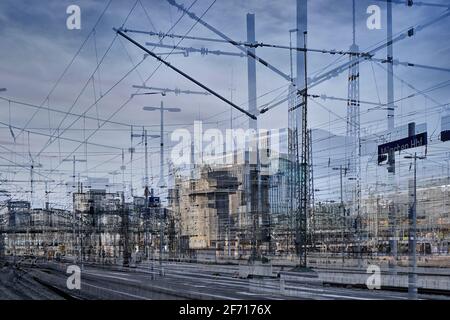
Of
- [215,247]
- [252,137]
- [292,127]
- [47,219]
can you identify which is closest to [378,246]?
[215,247]

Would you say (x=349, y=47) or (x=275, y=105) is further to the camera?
(x=275, y=105)

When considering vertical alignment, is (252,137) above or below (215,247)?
above

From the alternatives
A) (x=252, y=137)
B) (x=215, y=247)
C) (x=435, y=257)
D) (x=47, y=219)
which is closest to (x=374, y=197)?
(x=435, y=257)

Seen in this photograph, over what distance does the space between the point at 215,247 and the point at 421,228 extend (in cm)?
972

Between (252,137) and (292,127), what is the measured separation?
1678mm

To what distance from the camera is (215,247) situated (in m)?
28.1

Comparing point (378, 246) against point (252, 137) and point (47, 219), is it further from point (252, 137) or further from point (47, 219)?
point (252, 137)
